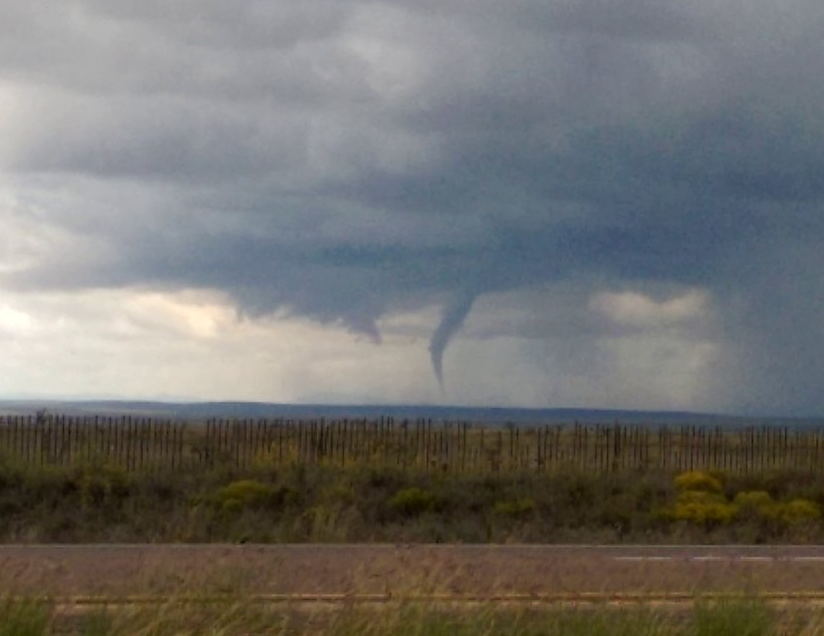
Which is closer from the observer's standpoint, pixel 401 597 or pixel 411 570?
pixel 401 597

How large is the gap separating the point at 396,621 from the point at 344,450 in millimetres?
35151

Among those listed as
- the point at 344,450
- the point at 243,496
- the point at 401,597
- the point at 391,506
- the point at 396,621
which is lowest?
the point at 391,506

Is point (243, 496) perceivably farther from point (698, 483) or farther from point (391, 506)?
point (698, 483)

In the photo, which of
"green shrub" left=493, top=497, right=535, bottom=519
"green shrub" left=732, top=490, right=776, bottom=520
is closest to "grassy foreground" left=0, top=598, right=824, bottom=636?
"green shrub" left=493, top=497, right=535, bottom=519

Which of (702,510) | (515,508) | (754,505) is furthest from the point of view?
(754,505)

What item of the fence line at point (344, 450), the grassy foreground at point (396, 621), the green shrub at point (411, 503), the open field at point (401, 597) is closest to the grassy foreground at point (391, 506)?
the green shrub at point (411, 503)

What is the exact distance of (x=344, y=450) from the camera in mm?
46500

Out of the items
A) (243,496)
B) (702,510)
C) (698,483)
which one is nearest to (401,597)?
(243,496)

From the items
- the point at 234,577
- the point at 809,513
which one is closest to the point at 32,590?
the point at 234,577

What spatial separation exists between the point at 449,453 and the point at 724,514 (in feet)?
65.9

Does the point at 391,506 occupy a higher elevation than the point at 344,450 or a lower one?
lower

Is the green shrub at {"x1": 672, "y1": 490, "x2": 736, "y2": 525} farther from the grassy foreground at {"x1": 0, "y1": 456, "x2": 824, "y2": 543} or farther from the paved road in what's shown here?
the paved road

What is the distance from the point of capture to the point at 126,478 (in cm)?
3300

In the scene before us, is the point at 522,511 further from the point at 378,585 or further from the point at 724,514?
the point at 378,585
